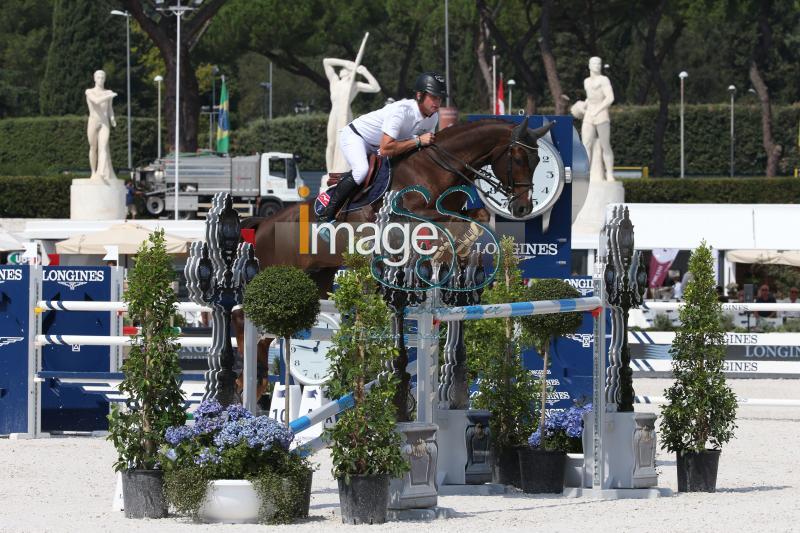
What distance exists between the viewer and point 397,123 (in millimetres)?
8398

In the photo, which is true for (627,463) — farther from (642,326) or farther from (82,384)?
(642,326)

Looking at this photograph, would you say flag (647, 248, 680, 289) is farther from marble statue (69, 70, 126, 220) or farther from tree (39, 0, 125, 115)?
tree (39, 0, 125, 115)

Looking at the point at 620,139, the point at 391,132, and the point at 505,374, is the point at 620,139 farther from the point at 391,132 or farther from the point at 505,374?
the point at 505,374

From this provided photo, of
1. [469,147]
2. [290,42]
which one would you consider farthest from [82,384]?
[290,42]

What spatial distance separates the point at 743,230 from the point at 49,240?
12738 millimetres

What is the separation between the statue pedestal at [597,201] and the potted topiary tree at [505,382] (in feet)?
74.7

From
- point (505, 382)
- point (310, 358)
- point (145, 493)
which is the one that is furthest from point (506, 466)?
point (310, 358)

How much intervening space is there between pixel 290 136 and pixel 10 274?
49.8m

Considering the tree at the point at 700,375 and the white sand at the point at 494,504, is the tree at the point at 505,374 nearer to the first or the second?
the white sand at the point at 494,504

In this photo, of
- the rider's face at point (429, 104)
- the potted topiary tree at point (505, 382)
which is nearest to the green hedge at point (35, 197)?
the rider's face at point (429, 104)

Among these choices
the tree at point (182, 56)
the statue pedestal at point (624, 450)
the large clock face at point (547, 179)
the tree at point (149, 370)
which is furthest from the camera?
the tree at point (182, 56)

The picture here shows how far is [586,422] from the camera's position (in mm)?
7465

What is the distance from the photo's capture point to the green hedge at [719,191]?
1542 inches

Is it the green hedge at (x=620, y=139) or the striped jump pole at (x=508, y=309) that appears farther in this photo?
the green hedge at (x=620, y=139)
